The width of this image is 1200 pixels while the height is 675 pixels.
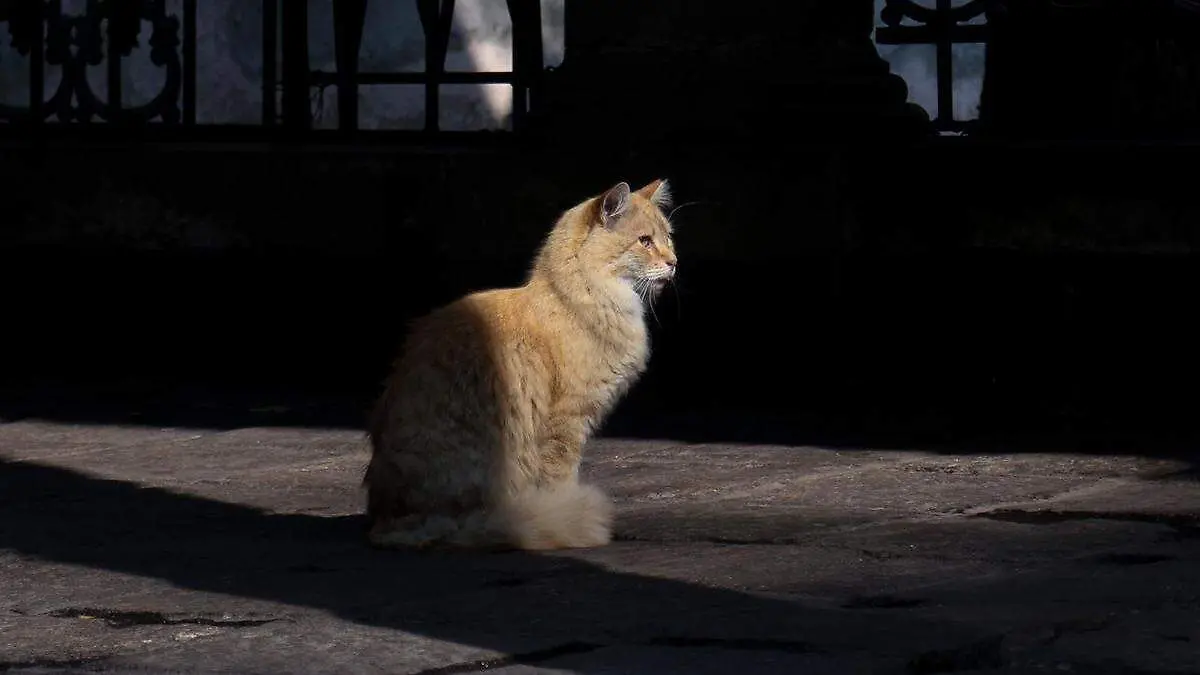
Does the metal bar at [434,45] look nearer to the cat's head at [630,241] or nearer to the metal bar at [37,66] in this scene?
the metal bar at [37,66]

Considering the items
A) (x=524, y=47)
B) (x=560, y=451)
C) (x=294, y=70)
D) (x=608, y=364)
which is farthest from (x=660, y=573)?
(x=294, y=70)

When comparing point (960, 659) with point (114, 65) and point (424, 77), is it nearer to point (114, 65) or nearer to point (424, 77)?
point (424, 77)

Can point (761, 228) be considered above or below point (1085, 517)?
above

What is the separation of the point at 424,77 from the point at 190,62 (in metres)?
1.09

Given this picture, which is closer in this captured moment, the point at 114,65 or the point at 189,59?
the point at 189,59

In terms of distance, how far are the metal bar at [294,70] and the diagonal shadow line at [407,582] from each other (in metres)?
3.29

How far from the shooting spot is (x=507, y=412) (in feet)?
18.0

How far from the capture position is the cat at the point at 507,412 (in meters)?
5.31

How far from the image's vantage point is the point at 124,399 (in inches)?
352

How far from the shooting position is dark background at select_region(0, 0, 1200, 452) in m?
7.75

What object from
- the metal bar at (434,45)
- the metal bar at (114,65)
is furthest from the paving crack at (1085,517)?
the metal bar at (114,65)

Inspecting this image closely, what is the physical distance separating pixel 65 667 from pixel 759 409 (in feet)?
15.1

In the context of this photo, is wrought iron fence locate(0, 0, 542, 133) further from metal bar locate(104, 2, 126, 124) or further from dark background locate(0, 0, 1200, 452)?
dark background locate(0, 0, 1200, 452)

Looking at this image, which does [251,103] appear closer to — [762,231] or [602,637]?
[762,231]
